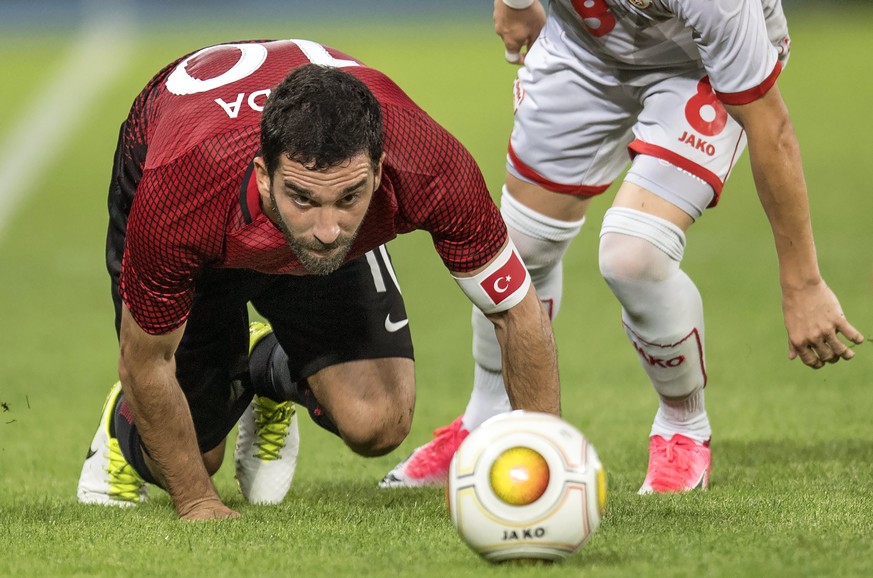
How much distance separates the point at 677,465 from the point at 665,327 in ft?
1.47

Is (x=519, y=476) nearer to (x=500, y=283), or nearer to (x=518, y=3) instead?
(x=500, y=283)

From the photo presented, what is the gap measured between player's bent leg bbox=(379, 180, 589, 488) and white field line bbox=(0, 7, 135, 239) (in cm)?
888

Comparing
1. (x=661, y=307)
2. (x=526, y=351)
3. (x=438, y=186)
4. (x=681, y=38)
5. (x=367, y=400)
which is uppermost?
(x=438, y=186)

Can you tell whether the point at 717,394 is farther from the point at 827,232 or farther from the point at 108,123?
the point at 108,123

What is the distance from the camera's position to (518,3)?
562 centimetres

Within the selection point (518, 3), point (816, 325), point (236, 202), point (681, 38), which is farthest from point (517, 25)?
point (236, 202)

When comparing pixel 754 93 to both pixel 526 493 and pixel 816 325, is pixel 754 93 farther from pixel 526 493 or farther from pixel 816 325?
pixel 526 493

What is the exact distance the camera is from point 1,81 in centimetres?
2264

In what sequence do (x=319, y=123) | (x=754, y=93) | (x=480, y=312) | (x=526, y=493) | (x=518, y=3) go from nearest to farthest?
(x=526, y=493) → (x=319, y=123) → (x=754, y=93) → (x=480, y=312) → (x=518, y=3)

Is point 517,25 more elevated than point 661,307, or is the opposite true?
point 517,25

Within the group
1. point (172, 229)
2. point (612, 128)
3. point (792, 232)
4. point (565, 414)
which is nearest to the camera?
point (172, 229)

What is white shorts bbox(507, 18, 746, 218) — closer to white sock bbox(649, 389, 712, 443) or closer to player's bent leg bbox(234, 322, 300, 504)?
white sock bbox(649, 389, 712, 443)

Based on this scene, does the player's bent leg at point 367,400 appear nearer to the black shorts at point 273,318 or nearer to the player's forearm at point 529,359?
the black shorts at point 273,318

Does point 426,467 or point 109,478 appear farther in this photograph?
point 426,467
